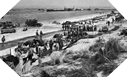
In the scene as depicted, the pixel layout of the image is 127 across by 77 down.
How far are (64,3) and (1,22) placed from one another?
881mm

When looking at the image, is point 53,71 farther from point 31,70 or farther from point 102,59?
point 102,59

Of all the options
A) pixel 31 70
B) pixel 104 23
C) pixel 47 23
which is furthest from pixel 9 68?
pixel 104 23

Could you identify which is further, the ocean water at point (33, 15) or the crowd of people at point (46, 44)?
the ocean water at point (33, 15)

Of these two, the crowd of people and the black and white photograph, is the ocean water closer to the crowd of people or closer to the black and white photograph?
the black and white photograph

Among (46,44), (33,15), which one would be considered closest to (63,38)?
(46,44)

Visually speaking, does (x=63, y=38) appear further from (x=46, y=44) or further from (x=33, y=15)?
(x=33, y=15)

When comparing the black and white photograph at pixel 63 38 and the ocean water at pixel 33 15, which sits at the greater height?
the ocean water at pixel 33 15

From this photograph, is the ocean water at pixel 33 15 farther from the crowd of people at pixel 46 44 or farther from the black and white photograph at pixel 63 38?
the crowd of people at pixel 46 44

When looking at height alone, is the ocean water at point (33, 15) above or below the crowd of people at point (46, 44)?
above

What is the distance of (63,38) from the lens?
2.25 metres

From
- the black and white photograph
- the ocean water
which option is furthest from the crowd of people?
the ocean water

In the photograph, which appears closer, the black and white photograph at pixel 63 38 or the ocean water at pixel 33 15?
the black and white photograph at pixel 63 38

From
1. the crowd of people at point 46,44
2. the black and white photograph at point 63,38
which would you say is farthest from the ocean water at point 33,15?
the crowd of people at point 46,44

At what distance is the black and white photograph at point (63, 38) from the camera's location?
2.12m
